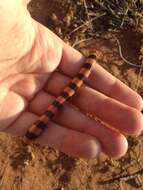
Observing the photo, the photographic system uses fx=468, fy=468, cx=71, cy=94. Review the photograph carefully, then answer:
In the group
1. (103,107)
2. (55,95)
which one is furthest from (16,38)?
(103,107)

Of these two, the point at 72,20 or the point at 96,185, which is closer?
the point at 96,185

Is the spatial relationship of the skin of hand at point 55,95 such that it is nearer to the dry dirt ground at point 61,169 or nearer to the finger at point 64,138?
the finger at point 64,138

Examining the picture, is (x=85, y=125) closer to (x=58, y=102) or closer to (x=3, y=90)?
(x=58, y=102)

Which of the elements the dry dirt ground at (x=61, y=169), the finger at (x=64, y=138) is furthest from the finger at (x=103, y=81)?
the dry dirt ground at (x=61, y=169)

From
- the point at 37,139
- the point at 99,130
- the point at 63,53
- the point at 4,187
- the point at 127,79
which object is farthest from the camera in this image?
the point at 127,79

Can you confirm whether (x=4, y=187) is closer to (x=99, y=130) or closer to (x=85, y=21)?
(x=99, y=130)

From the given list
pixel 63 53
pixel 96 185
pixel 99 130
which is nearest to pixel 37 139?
pixel 99 130

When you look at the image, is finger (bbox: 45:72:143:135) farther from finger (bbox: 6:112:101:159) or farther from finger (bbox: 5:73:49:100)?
finger (bbox: 6:112:101:159)
